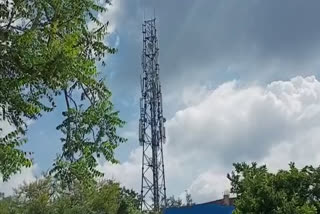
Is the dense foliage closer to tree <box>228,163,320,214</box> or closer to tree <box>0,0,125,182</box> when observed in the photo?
tree <box>228,163,320,214</box>

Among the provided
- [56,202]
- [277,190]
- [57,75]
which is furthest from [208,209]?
[57,75]

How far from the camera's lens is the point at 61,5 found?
Answer: 7898mm

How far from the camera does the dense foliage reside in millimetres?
33500

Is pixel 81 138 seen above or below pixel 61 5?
below

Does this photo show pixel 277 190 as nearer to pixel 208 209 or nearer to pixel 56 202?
pixel 208 209

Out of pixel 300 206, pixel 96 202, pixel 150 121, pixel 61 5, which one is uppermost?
pixel 150 121

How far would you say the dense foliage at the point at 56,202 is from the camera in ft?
110

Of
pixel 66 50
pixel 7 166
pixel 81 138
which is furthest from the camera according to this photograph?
pixel 81 138

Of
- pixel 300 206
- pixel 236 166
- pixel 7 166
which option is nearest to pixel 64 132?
pixel 7 166

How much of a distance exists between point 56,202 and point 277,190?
1622 cm

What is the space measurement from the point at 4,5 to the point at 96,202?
2830 cm

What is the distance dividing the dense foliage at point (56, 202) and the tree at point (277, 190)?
12140 millimetres

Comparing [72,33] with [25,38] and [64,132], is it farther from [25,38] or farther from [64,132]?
[64,132]

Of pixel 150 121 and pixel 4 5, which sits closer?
pixel 4 5
